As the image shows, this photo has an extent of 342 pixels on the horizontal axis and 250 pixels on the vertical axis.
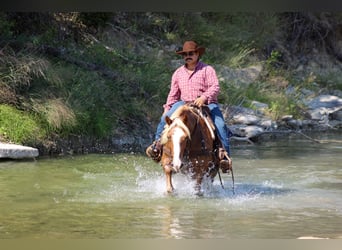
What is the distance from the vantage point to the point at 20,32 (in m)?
16.5

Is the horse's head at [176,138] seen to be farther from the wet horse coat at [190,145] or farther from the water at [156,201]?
the water at [156,201]

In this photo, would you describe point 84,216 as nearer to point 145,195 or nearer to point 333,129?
point 145,195

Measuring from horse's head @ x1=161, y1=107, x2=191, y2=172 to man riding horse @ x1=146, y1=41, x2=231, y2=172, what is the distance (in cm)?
35

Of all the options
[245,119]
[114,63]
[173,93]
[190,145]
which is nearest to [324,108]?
[245,119]

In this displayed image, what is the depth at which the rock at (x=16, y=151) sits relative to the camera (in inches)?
472

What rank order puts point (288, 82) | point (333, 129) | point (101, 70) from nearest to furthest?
point (101, 70)
point (333, 129)
point (288, 82)

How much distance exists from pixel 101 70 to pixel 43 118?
2.78m

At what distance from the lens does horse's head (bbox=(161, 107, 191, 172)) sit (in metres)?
8.37

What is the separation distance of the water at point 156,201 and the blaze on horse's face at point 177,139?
0.48m

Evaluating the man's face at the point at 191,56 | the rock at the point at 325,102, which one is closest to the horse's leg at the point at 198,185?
the man's face at the point at 191,56

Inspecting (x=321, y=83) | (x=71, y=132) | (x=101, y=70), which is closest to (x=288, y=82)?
(x=321, y=83)

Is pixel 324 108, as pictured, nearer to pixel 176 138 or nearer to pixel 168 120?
pixel 168 120

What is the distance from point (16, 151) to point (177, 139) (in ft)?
14.5

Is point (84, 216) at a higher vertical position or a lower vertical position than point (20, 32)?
lower
